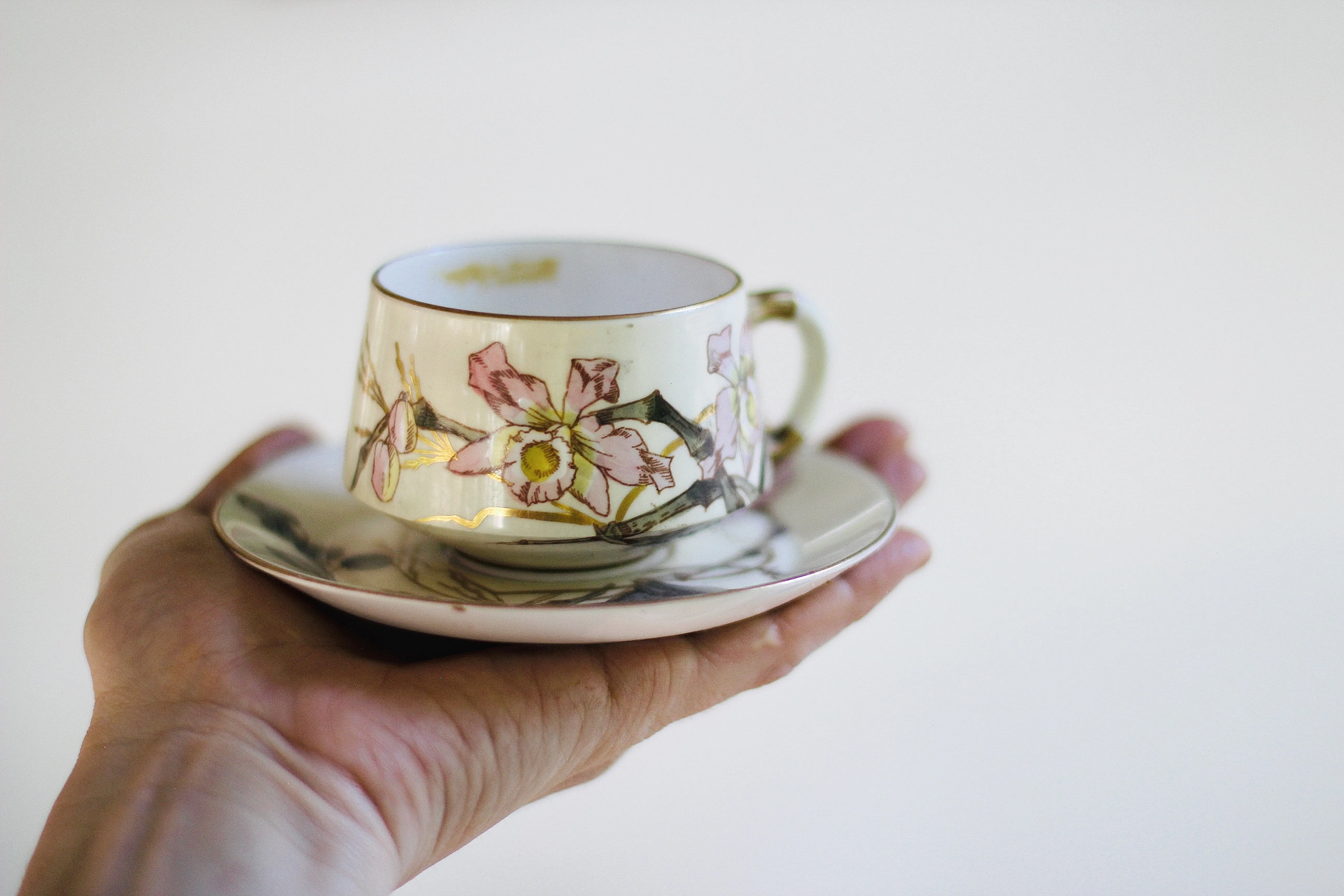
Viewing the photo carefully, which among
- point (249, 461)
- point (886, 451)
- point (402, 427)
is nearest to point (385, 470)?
point (402, 427)

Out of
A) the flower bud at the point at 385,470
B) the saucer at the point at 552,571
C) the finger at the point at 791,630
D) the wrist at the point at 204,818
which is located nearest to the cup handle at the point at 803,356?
the saucer at the point at 552,571

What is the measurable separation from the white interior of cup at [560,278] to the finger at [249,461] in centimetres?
22

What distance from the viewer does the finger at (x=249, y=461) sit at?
0.74m

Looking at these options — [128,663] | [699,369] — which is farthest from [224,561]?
[699,369]

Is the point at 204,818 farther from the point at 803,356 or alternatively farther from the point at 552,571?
the point at 803,356

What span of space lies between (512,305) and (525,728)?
0.32 m

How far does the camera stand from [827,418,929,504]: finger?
0.86 m

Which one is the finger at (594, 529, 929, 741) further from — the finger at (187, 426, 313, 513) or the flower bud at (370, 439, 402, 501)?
the finger at (187, 426, 313, 513)

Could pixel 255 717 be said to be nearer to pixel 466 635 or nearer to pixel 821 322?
pixel 466 635

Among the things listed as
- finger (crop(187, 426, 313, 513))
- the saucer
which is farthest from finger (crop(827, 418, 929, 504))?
finger (crop(187, 426, 313, 513))

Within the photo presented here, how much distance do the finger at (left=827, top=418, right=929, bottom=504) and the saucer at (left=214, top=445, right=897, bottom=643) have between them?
71 mm

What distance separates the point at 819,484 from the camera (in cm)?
78

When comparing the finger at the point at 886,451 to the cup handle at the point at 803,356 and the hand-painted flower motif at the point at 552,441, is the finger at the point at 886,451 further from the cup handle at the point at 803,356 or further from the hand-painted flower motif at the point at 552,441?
the hand-painted flower motif at the point at 552,441

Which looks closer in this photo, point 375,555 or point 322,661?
point 322,661
